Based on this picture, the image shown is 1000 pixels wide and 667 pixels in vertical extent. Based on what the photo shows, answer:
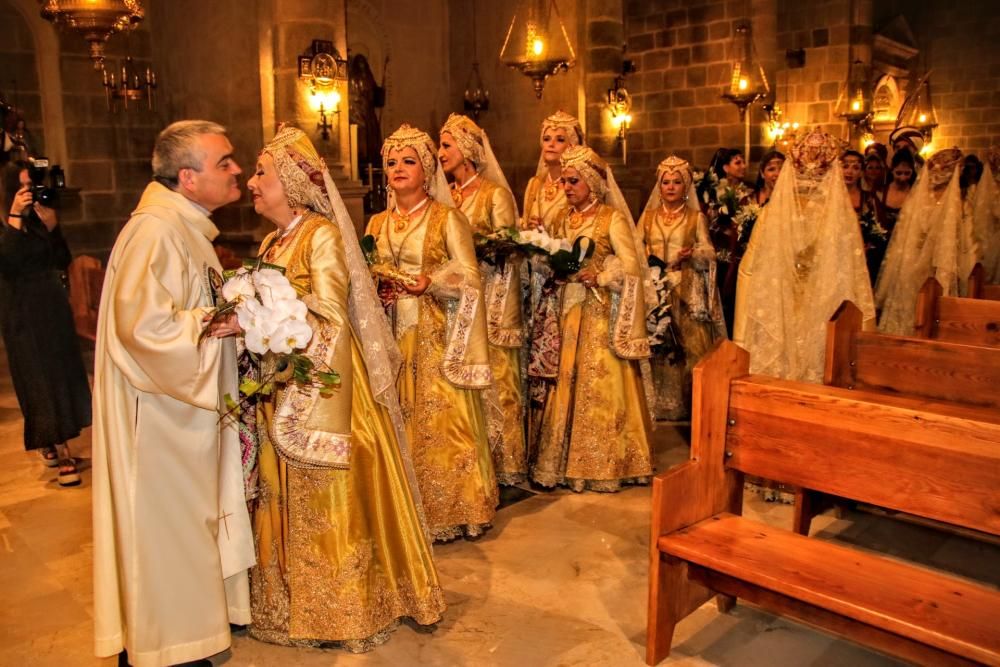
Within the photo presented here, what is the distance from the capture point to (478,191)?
5.09 meters

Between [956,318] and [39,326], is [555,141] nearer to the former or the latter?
[956,318]

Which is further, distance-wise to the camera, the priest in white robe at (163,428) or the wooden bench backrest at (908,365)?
the wooden bench backrest at (908,365)

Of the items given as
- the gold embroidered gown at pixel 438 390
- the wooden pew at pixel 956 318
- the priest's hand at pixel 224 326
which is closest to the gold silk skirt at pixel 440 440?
the gold embroidered gown at pixel 438 390

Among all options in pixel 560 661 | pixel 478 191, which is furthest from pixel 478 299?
pixel 560 661

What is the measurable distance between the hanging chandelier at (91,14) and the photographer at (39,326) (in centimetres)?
104

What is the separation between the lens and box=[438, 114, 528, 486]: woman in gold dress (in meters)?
4.89

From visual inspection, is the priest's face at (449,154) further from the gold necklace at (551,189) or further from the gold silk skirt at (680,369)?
the gold silk skirt at (680,369)

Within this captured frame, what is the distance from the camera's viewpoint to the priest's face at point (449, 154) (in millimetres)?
5020

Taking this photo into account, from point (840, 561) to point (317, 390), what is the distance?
5.89 feet

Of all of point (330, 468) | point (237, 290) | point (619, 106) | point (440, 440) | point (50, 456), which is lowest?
point (50, 456)

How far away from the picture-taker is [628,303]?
4.88m

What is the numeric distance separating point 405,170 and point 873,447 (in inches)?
92.2

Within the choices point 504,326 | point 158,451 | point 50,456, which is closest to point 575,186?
point 504,326

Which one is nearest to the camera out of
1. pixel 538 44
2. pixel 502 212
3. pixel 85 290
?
pixel 502 212
